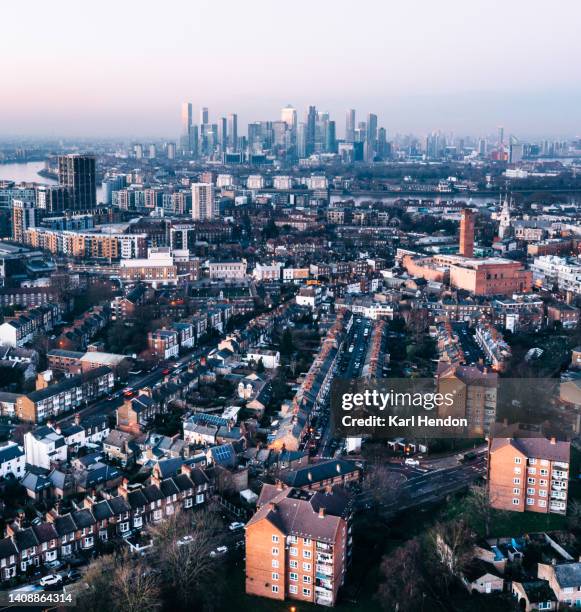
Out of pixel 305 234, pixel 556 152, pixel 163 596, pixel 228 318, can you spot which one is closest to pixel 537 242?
pixel 305 234

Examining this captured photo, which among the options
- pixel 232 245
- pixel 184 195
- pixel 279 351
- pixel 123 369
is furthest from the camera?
pixel 184 195

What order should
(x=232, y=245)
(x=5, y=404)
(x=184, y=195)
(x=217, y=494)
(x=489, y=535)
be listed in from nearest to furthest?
(x=489, y=535), (x=217, y=494), (x=5, y=404), (x=232, y=245), (x=184, y=195)

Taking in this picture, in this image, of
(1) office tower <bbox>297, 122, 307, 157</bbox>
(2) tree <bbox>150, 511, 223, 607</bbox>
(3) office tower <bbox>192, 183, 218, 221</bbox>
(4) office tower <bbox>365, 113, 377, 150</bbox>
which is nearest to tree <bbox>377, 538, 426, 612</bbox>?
(2) tree <bbox>150, 511, 223, 607</bbox>

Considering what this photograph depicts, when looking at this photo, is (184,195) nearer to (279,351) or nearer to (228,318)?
(228,318)

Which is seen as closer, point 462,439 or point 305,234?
point 462,439

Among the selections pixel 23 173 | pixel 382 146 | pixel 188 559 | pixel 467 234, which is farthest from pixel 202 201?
pixel 382 146

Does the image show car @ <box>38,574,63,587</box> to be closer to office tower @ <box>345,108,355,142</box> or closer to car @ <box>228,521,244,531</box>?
car @ <box>228,521,244,531</box>
